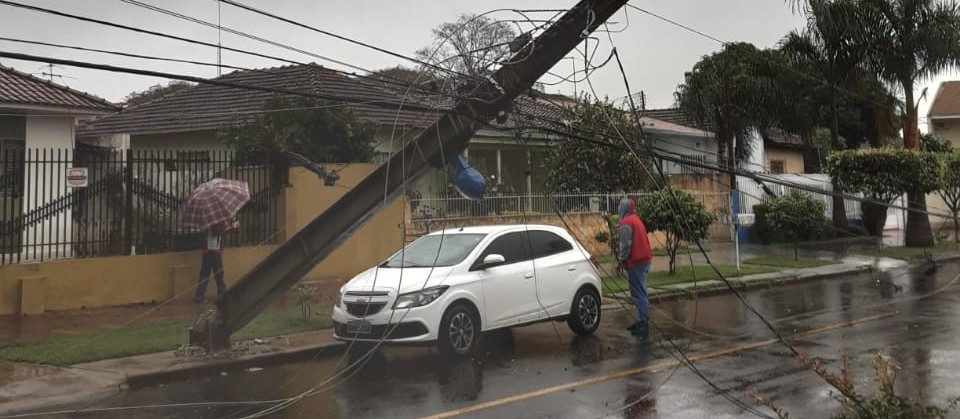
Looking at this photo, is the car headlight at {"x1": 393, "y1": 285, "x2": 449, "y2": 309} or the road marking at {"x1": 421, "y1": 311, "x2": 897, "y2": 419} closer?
the road marking at {"x1": 421, "y1": 311, "x2": 897, "y2": 419}

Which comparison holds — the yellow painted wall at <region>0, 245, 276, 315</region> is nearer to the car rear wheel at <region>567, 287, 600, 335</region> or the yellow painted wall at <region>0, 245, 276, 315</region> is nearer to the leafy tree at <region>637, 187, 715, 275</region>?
the car rear wheel at <region>567, 287, 600, 335</region>

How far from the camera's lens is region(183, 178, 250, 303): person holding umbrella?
12.7 m

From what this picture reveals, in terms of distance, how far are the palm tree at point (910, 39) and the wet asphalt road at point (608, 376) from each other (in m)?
13.6

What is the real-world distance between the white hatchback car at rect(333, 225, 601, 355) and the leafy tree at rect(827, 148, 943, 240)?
49.4 feet

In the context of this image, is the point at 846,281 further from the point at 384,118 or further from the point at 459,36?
the point at 459,36

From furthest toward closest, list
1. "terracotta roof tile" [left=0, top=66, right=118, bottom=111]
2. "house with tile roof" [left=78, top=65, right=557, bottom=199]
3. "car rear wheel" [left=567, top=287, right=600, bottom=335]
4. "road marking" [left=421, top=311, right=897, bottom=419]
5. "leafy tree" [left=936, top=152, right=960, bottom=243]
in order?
"leafy tree" [left=936, top=152, right=960, bottom=243]
"house with tile roof" [left=78, top=65, right=557, bottom=199]
"terracotta roof tile" [left=0, top=66, right=118, bottom=111]
"car rear wheel" [left=567, top=287, right=600, bottom=335]
"road marking" [left=421, top=311, right=897, bottom=419]

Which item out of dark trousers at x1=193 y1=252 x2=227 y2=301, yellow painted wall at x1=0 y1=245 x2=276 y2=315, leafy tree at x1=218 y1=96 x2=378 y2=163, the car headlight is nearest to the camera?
the car headlight

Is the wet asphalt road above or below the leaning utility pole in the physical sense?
below

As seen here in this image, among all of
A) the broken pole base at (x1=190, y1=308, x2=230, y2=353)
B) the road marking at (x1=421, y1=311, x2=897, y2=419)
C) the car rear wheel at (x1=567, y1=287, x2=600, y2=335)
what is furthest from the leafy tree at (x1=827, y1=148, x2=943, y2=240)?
the broken pole base at (x1=190, y1=308, x2=230, y2=353)

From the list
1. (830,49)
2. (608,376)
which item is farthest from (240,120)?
(830,49)

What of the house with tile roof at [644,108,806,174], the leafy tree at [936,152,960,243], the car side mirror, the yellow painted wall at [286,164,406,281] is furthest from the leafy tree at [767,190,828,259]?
the car side mirror

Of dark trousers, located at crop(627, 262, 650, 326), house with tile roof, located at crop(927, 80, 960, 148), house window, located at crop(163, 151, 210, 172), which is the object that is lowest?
dark trousers, located at crop(627, 262, 650, 326)

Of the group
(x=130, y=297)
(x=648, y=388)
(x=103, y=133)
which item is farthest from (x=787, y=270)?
(x=103, y=133)

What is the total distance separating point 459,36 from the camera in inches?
328
